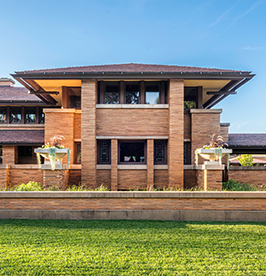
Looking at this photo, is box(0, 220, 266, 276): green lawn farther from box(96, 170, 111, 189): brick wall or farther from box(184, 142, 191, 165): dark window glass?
box(184, 142, 191, 165): dark window glass

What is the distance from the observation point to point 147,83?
47.7 ft

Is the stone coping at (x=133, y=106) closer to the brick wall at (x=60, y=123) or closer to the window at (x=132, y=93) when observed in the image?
the window at (x=132, y=93)

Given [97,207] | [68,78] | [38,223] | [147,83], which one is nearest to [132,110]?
[147,83]

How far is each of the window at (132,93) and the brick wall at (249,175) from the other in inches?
281

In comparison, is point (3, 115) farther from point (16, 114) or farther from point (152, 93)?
point (152, 93)

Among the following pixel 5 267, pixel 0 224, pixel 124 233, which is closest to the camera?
pixel 5 267

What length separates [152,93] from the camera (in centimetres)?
1460

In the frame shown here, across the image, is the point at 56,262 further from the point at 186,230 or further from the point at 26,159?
the point at 26,159

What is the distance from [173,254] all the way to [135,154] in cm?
891

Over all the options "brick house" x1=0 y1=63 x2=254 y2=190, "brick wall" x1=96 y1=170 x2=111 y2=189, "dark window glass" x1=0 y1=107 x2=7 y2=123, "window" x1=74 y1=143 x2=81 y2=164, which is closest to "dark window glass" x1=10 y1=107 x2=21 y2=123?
"dark window glass" x1=0 y1=107 x2=7 y2=123

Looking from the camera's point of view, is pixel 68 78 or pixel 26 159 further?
pixel 26 159

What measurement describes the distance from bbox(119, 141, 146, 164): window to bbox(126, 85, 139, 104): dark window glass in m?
2.56

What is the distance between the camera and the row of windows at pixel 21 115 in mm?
19125

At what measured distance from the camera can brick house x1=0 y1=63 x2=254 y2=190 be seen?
44.1 ft
